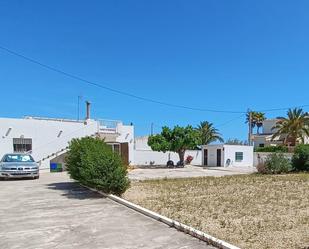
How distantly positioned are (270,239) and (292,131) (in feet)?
167

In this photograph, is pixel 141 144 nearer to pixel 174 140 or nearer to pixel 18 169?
pixel 174 140

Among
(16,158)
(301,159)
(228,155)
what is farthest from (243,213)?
(228,155)

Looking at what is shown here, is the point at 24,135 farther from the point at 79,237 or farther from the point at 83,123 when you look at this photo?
the point at 79,237

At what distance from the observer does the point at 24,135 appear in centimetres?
3238

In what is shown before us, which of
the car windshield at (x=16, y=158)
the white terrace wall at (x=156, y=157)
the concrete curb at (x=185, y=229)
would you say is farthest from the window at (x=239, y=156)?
the concrete curb at (x=185, y=229)

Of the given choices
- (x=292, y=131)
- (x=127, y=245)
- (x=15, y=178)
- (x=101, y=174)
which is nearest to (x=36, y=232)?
(x=127, y=245)

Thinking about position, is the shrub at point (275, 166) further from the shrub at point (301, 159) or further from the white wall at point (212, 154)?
the white wall at point (212, 154)

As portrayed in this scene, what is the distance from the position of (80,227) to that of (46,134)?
26.0 m

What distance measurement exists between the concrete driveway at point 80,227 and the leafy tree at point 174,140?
29.4 metres

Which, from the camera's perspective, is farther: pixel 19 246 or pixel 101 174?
pixel 101 174

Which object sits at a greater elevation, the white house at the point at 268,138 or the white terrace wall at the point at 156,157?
the white house at the point at 268,138

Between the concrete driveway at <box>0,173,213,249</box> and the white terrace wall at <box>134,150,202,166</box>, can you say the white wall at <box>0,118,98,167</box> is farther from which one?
the concrete driveway at <box>0,173,213,249</box>

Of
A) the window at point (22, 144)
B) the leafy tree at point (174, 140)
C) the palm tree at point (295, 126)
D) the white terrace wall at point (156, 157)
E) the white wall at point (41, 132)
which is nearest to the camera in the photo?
the white wall at point (41, 132)

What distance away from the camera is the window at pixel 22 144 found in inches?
1260
